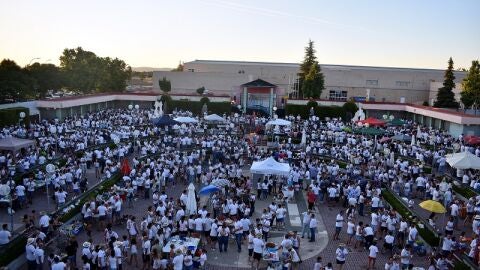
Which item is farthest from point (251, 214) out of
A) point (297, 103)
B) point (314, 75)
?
point (314, 75)

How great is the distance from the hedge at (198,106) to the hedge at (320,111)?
23.4 feet

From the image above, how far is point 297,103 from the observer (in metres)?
50.3

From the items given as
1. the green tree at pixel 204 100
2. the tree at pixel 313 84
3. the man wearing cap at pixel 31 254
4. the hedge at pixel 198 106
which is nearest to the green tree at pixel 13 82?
the hedge at pixel 198 106

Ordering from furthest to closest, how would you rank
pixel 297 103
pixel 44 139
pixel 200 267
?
1. pixel 297 103
2. pixel 44 139
3. pixel 200 267

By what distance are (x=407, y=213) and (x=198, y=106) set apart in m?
36.0

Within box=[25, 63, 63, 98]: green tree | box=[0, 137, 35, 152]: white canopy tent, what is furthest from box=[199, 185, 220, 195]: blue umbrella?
box=[25, 63, 63, 98]: green tree

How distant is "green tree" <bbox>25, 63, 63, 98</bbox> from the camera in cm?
5328

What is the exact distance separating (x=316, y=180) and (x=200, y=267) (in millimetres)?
10007

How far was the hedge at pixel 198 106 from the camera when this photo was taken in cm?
4972

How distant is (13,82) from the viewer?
42.5m

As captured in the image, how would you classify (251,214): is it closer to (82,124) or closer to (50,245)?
(50,245)

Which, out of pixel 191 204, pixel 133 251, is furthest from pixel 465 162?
pixel 133 251

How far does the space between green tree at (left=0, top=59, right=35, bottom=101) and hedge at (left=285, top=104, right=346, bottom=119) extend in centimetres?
2822

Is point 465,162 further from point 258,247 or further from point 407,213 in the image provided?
point 258,247
